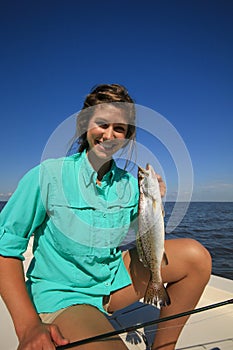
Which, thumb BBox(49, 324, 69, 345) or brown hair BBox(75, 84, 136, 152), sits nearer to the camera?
thumb BBox(49, 324, 69, 345)

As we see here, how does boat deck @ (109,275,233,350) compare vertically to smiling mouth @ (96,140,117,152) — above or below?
below

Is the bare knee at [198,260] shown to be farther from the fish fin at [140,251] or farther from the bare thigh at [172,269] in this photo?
the fish fin at [140,251]

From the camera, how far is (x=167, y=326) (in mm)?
2176

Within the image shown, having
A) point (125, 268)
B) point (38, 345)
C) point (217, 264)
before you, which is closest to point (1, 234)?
point (38, 345)

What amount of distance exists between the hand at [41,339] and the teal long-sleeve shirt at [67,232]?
33 cm

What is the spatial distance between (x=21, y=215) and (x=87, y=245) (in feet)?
1.67

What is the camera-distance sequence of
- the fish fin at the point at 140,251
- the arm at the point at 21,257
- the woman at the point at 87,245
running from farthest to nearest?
the fish fin at the point at 140,251, the woman at the point at 87,245, the arm at the point at 21,257

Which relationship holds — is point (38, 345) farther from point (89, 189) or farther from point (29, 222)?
point (89, 189)

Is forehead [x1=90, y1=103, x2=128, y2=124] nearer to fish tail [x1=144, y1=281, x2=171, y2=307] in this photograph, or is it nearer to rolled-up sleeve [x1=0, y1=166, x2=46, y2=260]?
rolled-up sleeve [x1=0, y1=166, x2=46, y2=260]

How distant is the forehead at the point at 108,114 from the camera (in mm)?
2193

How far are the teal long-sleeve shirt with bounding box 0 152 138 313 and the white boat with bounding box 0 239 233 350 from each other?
79cm

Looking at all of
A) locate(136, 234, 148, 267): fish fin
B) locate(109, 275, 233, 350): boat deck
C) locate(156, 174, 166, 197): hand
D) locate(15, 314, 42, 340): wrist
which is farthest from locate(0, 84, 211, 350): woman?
locate(109, 275, 233, 350): boat deck

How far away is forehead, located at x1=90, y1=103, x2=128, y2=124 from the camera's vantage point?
2.19m

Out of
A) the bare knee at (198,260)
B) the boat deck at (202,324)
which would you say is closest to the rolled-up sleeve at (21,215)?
the bare knee at (198,260)
